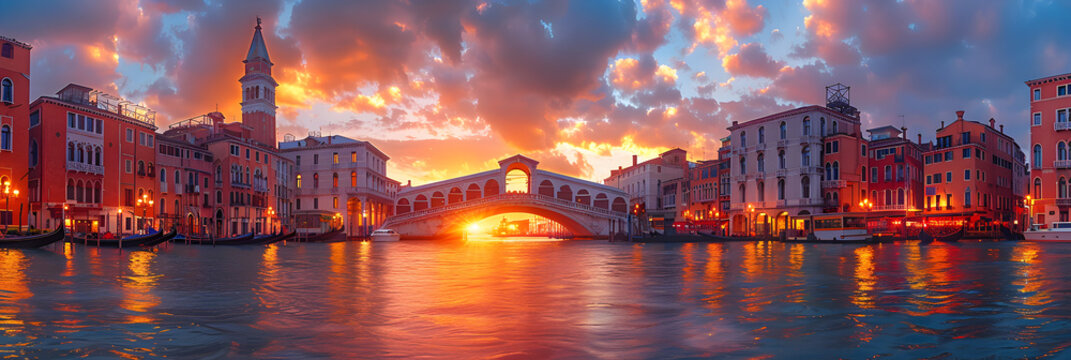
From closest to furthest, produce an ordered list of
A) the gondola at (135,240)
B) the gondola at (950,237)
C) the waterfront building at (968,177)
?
1. the gondola at (135,240)
2. the gondola at (950,237)
3. the waterfront building at (968,177)

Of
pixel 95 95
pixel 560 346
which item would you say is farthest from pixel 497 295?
pixel 95 95

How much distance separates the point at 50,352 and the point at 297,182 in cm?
5123

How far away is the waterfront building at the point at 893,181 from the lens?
42.5m

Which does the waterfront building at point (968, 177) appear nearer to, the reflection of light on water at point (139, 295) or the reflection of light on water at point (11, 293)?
the reflection of light on water at point (139, 295)

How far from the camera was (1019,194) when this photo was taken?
2013 inches

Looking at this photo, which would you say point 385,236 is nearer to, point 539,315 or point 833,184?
point 833,184

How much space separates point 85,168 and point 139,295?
27.5m

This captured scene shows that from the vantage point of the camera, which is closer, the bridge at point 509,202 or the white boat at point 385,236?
the white boat at point 385,236

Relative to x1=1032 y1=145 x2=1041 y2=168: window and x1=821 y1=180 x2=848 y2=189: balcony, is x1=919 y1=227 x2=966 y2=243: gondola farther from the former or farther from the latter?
x1=821 y1=180 x2=848 y2=189: balcony

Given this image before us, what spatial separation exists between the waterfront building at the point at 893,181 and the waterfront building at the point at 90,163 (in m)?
40.8

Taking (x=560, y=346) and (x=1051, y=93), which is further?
(x=1051, y=93)

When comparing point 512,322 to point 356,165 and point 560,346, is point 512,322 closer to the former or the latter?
point 560,346

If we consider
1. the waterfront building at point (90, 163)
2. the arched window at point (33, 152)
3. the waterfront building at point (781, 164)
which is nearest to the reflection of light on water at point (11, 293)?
the waterfront building at point (90, 163)

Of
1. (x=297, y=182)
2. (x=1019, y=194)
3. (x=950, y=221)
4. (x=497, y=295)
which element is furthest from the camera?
(x=297, y=182)
